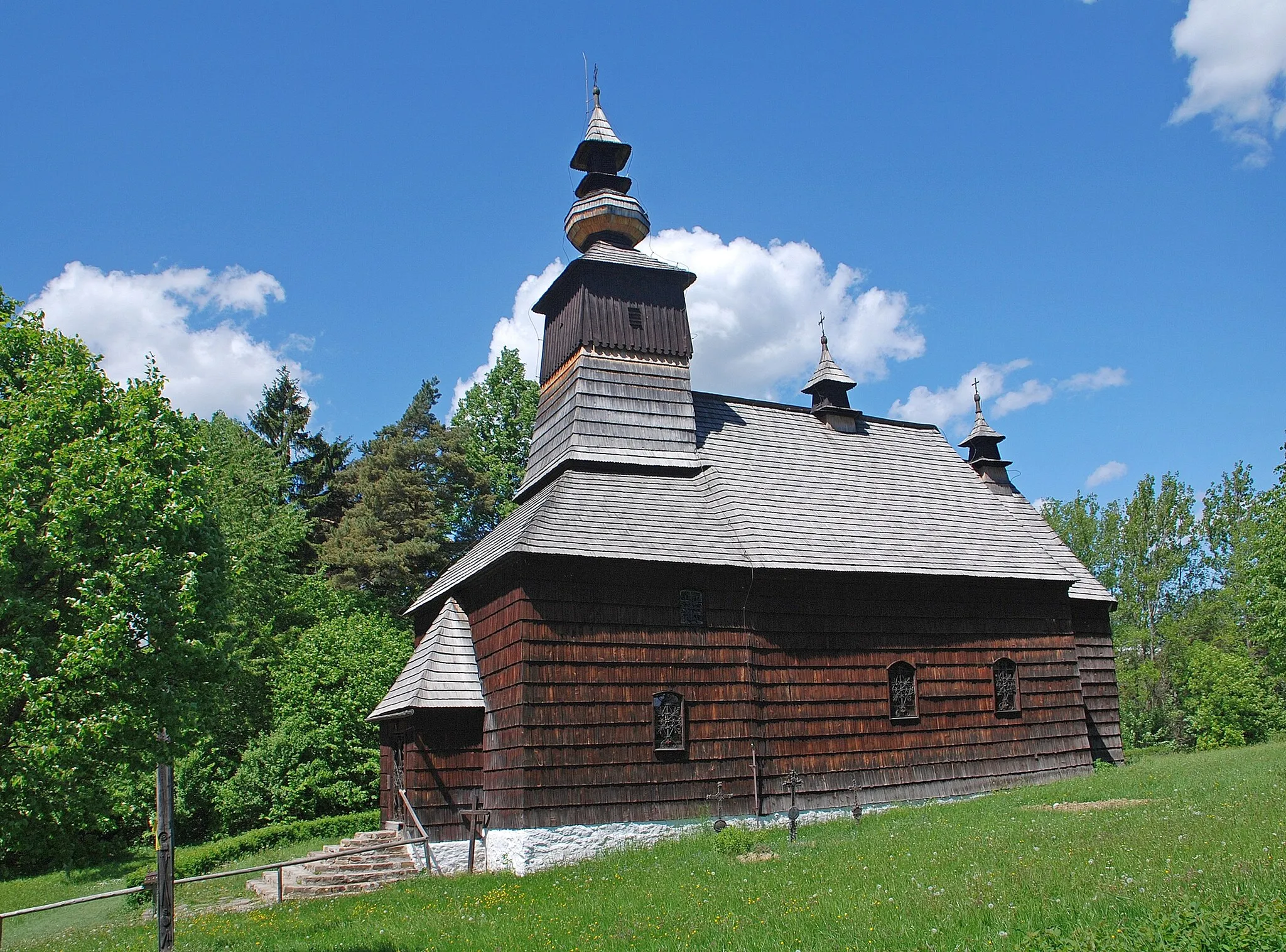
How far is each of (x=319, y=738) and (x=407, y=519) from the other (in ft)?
35.1

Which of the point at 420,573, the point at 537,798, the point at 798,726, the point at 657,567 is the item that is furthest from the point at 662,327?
the point at 420,573

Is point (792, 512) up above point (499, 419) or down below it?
below

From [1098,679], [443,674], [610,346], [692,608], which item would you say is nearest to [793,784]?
[692,608]

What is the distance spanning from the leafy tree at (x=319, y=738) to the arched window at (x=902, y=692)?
13361 mm

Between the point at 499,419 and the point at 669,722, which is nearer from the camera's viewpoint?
the point at 669,722

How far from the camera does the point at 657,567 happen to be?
1720 cm

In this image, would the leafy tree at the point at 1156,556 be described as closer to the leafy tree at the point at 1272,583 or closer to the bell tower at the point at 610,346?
the leafy tree at the point at 1272,583

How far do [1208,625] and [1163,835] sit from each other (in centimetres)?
4193

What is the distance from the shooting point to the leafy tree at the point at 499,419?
36.2m

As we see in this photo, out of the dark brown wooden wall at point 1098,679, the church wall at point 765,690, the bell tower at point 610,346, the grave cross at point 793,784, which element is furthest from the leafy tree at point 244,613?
the dark brown wooden wall at point 1098,679

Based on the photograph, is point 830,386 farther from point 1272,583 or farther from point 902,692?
point 1272,583

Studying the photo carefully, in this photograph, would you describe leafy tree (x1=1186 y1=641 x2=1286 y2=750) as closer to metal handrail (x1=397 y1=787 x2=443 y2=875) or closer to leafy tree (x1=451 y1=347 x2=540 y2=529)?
leafy tree (x1=451 y1=347 x2=540 y2=529)

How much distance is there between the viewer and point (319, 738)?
25.5m

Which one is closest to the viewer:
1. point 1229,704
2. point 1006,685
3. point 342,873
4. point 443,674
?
point 342,873
